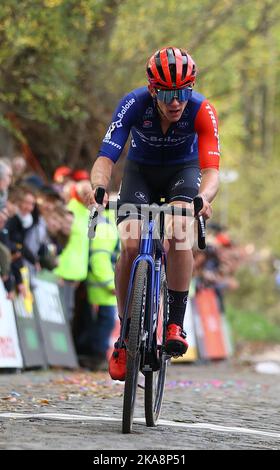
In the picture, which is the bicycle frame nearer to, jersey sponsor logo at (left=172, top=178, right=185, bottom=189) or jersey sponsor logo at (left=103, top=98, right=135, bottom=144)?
jersey sponsor logo at (left=172, top=178, right=185, bottom=189)

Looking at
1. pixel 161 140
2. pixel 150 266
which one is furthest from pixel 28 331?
pixel 150 266

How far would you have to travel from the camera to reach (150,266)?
7461 millimetres

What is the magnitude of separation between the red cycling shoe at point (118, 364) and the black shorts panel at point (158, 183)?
1021 millimetres

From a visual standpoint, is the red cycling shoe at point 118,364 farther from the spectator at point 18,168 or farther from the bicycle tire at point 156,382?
the spectator at point 18,168

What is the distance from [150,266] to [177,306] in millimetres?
617

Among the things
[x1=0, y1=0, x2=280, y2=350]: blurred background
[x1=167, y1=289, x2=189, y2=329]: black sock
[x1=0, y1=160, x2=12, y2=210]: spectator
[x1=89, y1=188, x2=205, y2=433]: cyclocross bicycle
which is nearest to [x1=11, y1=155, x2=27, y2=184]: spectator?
[x1=0, y1=0, x2=280, y2=350]: blurred background

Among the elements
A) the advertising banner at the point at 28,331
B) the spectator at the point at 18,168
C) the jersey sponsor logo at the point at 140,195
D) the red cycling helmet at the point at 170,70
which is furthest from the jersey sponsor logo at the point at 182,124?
the spectator at the point at 18,168

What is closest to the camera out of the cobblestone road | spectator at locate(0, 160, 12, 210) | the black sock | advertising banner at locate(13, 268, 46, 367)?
the cobblestone road

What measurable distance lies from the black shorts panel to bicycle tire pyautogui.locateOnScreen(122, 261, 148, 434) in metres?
0.69

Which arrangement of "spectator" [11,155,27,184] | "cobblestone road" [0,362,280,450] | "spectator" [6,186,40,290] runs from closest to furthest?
1. "cobblestone road" [0,362,280,450]
2. "spectator" [6,186,40,290]
3. "spectator" [11,155,27,184]

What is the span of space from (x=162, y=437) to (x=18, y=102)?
946cm

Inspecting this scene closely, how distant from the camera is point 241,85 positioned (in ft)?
80.6

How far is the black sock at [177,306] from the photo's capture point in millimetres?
7926

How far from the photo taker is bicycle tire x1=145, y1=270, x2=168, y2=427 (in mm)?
7586
